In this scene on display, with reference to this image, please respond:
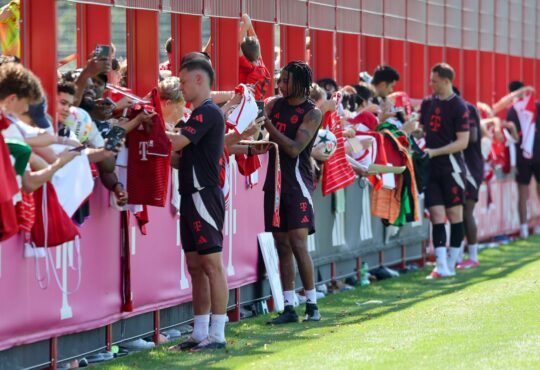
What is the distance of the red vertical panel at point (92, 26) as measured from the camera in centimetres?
1229

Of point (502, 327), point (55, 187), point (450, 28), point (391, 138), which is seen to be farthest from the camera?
point (450, 28)

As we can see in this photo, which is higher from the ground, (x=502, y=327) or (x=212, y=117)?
(x=212, y=117)

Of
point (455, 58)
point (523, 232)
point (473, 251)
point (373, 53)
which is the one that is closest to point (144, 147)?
point (473, 251)

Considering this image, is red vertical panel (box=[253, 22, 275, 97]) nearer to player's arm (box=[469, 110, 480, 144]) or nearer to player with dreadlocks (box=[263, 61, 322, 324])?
player with dreadlocks (box=[263, 61, 322, 324])

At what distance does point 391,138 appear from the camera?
→ 16453mm

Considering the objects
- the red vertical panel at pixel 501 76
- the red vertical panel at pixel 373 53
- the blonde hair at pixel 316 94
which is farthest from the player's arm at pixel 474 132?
the red vertical panel at pixel 501 76

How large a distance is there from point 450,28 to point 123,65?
10.1 meters

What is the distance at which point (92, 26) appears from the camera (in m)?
12.4

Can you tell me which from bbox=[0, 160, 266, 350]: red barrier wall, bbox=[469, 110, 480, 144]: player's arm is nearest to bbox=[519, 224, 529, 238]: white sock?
bbox=[469, 110, 480, 144]: player's arm

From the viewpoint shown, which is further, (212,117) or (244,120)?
(244,120)

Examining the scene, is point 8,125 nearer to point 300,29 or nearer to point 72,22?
point 72,22

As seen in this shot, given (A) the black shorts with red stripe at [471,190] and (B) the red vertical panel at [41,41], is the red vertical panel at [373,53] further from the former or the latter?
(B) the red vertical panel at [41,41]

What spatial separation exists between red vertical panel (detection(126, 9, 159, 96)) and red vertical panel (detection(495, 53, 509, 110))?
44.4 ft

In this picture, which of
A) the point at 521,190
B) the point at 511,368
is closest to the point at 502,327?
the point at 511,368
